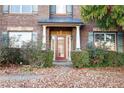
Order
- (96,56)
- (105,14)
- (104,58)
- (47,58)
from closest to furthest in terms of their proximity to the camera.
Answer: (105,14) → (47,58) → (96,56) → (104,58)

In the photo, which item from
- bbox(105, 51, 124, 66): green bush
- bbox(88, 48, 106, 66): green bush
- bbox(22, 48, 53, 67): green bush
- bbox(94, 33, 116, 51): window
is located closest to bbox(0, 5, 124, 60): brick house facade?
bbox(94, 33, 116, 51): window

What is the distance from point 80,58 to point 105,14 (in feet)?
14.2

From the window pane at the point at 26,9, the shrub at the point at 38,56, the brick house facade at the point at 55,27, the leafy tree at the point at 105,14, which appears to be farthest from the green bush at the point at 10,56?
the window pane at the point at 26,9

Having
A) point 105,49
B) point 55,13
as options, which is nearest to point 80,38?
point 55,13

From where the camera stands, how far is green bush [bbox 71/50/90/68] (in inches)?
709

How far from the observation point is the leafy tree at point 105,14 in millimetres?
13852

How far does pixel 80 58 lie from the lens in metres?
18.1

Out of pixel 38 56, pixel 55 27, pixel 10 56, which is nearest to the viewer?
pixel 38 56

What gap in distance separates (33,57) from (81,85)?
25.4 ft

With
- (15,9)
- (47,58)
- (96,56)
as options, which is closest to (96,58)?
(96,56)

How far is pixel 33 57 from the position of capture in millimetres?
17594

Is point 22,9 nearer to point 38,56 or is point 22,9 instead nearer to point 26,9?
point 26,9
